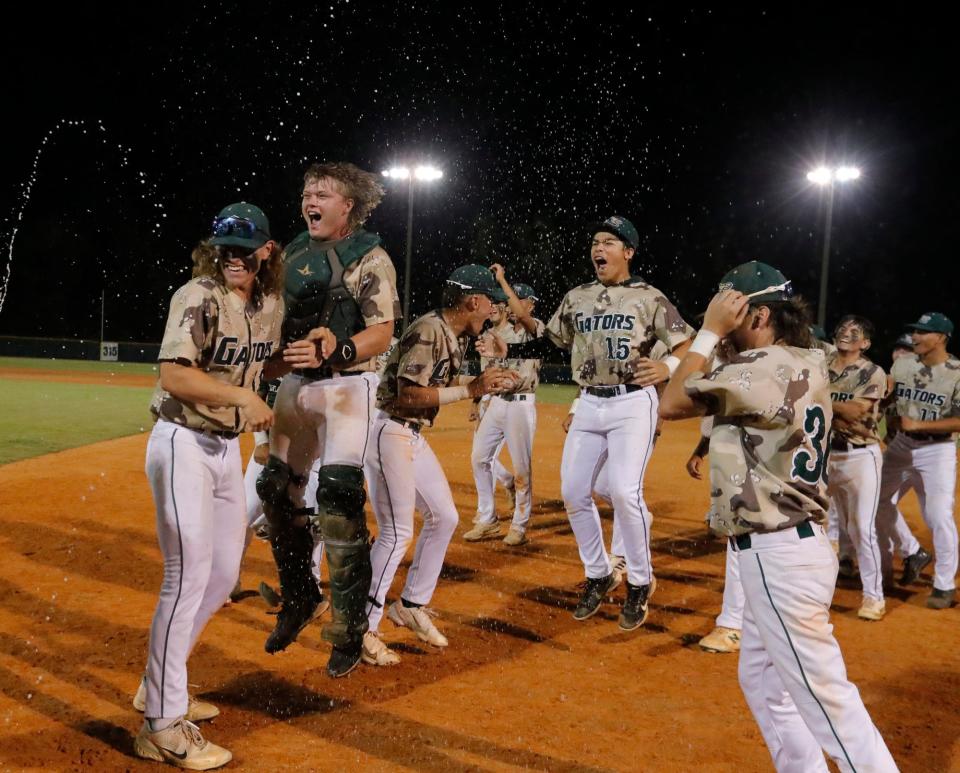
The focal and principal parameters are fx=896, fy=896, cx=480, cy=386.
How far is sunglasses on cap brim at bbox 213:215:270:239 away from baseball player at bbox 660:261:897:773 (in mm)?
1865

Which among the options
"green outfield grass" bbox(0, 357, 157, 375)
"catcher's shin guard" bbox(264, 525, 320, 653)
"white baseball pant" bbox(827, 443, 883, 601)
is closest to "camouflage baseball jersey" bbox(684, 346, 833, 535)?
"catcher's shin guard" bbox(264, 525, 320, 653)

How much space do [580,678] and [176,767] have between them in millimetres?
2124

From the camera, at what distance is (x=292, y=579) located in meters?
4.57

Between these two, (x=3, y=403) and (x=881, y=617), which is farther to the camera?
(x=3, y=403)

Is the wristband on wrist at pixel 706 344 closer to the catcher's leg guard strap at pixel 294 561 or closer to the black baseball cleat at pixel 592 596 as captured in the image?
the catcher's leg guard strap at pixel 294 561

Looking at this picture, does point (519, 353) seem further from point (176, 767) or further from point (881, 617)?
point (176, 767)

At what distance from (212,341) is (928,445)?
18.9 ft

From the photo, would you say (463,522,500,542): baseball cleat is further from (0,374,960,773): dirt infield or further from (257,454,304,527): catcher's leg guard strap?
(257,454,304,527): catcher's leg guard strap

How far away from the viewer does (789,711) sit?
322cm

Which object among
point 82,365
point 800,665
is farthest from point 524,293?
point 82,365

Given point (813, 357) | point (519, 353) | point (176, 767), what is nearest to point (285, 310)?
point (176, 767)

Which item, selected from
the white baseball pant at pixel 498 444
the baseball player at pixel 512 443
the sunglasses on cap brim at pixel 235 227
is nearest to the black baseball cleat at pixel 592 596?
the baseball player at pixel 512 443

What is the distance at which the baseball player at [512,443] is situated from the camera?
837 cm

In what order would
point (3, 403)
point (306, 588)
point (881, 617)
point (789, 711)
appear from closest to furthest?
point (789, 711) < point (306, 588) < point (881, 617) < point (3, 403)
